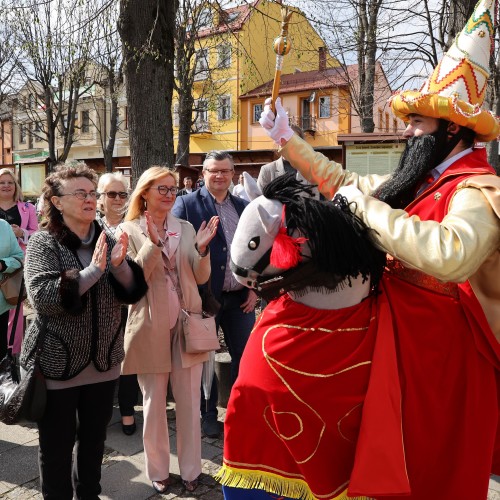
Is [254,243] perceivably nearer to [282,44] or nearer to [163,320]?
[282,44]

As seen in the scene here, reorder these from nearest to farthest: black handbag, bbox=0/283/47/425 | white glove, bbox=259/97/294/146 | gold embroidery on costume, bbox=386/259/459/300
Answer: gold embroidery on costume, bbox=386/259/459/300 < white glove, bbox=259/97/294/146 < black handbag, bbox=0/283/47/425

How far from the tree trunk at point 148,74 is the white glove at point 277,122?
3633 mm

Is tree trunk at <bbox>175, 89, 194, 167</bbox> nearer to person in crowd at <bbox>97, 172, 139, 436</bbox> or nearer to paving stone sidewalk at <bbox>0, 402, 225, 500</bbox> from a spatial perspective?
person in crowd at <bbox>97, 172, 139, 436</bbox>

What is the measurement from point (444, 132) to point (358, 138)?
5.07m

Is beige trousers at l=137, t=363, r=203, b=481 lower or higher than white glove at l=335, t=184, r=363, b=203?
lower

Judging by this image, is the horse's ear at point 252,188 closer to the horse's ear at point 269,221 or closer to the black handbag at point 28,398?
the horse's ear at point 269,221

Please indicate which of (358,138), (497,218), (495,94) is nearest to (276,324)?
(497,218)

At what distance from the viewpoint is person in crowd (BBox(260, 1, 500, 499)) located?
1841 millimetres

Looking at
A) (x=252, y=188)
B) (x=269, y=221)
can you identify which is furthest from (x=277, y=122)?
(x=269, y=221)

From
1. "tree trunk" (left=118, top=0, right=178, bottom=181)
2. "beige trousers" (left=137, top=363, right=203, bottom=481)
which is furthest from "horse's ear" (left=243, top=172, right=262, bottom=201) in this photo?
"tree trunk" (left=118, top=0, right=178, bottom=181)

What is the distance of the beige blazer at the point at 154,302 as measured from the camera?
3.22 m

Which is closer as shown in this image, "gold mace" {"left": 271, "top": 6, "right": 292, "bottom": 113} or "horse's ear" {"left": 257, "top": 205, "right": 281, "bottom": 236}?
"horse's ear" {"left": 257, "top": 205, "right": 281, "bottom": 236}

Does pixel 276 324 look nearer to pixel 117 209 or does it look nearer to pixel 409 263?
pixel 409 263

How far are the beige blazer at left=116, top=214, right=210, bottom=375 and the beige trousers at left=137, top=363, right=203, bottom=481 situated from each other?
0.12 m
